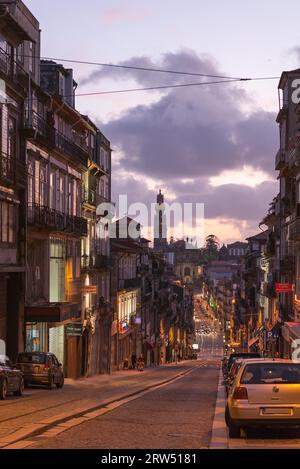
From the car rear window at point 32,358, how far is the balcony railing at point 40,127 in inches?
412

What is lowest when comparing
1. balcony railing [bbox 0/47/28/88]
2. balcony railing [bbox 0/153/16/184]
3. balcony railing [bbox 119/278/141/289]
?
balcony railing [bbox 119/278/141/289]

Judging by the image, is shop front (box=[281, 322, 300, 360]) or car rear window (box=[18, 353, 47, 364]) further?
shop front (box=[281, 322, 300, 360])

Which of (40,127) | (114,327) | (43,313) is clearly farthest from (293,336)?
(40,127)

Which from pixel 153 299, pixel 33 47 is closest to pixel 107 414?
pixel 33 47

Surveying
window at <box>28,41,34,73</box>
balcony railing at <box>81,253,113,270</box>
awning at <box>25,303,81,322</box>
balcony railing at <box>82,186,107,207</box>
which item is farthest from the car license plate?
balcony railing at <box>82,186,107,207</box>

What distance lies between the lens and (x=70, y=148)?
1943 inches

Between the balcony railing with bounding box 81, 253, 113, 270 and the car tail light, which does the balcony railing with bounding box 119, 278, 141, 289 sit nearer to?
the balcony railing with bounding box 81, 253, 113, 270

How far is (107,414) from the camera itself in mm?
19984

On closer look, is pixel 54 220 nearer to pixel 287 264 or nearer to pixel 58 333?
pixel 58 333

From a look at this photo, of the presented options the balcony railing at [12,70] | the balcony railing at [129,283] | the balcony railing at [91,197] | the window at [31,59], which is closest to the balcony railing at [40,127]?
the balcony railing at [12,70]

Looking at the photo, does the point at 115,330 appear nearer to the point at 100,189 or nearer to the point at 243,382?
the point at 100,189

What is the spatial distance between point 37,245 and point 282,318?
2810cm

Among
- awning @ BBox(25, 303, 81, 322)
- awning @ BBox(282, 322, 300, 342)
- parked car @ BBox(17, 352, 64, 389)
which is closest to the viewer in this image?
parked car @ BBox(17, 352, 64, 389)

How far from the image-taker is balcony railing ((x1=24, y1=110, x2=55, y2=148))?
1546 inches
